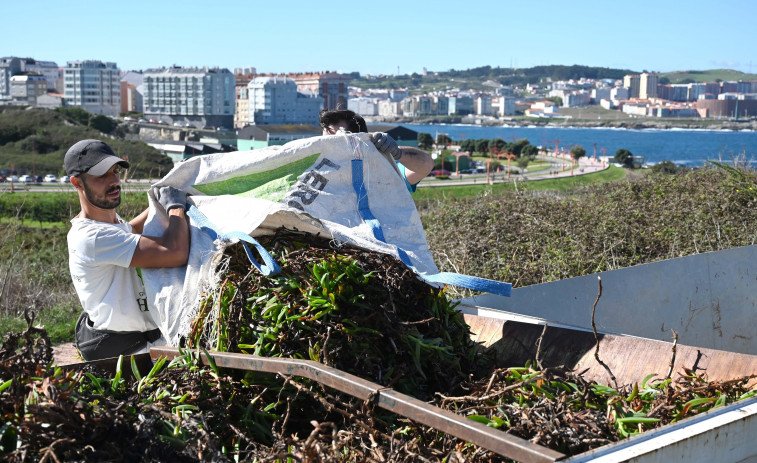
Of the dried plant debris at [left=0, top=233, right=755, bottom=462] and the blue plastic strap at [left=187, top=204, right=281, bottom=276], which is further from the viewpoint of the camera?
the blue plastic strap at [left=187, top=204, right=281, bottom=276]

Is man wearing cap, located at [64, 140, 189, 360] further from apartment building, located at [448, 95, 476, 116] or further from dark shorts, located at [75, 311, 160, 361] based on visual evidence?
apartment building, located at [448, 95, 476, 116]

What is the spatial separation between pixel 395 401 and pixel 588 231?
5.69 meters

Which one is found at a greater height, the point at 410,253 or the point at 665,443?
the point at 410,253

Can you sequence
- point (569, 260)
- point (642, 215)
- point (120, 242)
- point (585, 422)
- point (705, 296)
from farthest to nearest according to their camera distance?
point (642, 215)
point (569, 260)
point (705, 296)
point (120, 242)
point (585, 422)

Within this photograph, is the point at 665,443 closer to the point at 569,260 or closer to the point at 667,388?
the point at 667,388

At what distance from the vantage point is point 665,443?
7.06ft

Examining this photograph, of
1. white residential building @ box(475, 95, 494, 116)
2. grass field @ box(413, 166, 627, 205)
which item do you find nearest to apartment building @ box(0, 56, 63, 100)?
grass field @ box(413, 166, 627, 205)

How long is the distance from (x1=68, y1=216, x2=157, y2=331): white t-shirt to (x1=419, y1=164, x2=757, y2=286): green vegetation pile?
3.79m

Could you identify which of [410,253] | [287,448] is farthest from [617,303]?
[287,448]

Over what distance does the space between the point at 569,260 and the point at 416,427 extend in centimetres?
491

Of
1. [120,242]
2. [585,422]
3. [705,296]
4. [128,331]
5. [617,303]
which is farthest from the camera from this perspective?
[705,296]

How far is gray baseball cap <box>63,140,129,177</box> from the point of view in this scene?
3.28 meters

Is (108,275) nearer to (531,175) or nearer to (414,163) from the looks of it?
(414,163)

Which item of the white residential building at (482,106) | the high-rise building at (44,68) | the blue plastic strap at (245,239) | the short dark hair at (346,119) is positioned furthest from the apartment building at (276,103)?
the blue plastic strap at (245,239)
